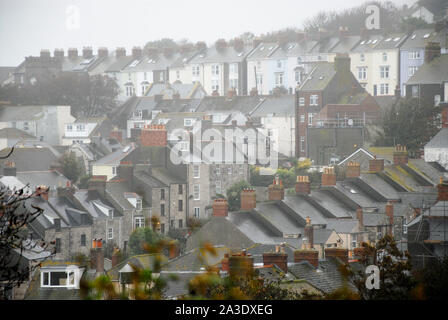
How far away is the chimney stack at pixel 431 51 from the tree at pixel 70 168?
13063 mm

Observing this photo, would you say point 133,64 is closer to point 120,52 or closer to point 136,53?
point 136,53

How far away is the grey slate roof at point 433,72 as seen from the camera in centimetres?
3353

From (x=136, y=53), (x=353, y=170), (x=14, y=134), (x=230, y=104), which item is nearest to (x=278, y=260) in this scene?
(x=353, y=170)

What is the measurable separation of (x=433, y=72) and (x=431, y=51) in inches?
38.9

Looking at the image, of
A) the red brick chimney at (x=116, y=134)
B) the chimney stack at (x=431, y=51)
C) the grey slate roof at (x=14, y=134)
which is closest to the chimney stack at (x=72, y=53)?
the grey slate roof at (x=14, y=134)

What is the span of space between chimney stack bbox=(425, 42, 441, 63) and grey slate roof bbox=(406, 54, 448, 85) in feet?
0.52

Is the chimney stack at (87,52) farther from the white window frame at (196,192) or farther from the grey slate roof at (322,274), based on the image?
the grey slate roof at (322,274)

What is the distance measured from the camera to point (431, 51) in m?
34.5

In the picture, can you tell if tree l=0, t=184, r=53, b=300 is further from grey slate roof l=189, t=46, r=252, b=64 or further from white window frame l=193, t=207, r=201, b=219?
grey slate roof l=189, t=46, r=252, b=64

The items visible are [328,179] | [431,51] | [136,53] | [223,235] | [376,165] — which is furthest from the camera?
[136,53]

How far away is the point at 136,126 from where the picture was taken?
133ft

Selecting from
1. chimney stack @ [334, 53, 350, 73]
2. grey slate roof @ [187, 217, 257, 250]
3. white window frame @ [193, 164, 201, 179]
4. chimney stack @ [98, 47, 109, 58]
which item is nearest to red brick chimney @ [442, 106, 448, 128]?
chimney stack @ [334, 53, 350, 73]

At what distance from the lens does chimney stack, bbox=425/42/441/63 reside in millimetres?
34156
